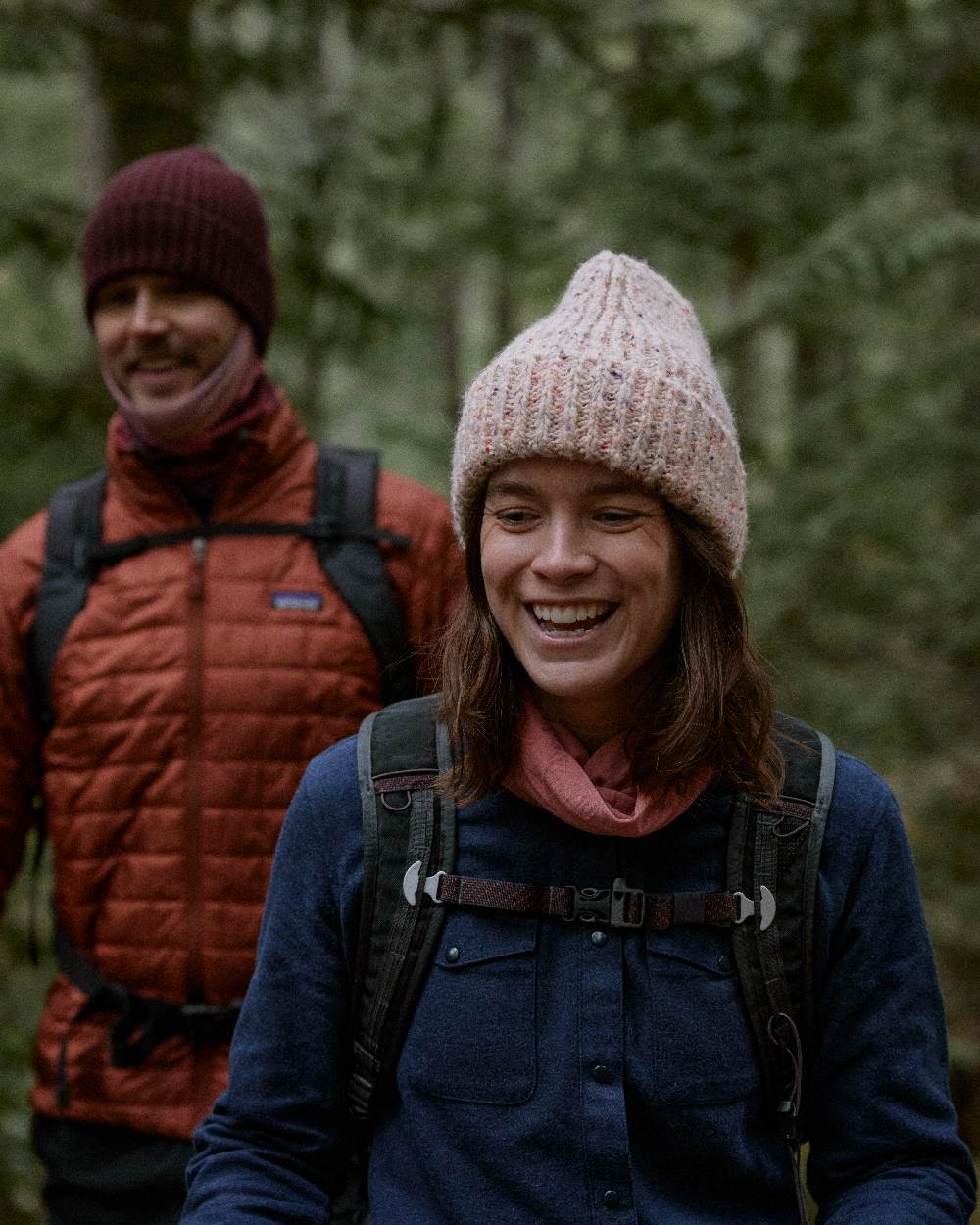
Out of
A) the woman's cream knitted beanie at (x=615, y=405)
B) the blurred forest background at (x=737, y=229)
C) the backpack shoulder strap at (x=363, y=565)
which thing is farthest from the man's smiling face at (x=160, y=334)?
the blurred forest background at (x=737, y=229)

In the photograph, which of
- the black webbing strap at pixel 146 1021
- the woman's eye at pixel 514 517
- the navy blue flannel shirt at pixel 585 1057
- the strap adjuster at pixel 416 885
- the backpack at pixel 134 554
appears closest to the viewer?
→ the navy blue flannel shirt at pixel 585 1057

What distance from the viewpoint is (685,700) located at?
234 cm

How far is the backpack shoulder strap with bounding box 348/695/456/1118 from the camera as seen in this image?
7.29 feet

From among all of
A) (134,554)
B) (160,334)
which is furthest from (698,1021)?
(160,334)

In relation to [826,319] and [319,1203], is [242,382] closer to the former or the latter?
[319,1203]

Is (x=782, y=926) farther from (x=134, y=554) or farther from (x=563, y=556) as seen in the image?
(x=134, y=554)

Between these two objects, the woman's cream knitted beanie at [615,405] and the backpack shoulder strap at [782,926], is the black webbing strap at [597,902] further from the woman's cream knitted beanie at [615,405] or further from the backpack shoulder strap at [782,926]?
the woman's cream knitted beanie at [615,405]

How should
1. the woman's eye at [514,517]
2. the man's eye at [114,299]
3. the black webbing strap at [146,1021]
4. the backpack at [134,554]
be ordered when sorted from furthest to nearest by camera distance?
the man's eye at [114,299] < the backpack at [134,554] < the black webbing strap at [146,1021] < the woman's eye at [514,517]

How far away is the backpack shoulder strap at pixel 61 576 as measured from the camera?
3219 millimetres

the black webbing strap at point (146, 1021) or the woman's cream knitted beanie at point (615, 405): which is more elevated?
the woman's cream knitted beanie at point (615, 405)

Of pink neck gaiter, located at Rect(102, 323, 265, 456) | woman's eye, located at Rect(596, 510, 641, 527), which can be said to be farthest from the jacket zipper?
woman's eye, located at Rect(596, 510, 641, 527)

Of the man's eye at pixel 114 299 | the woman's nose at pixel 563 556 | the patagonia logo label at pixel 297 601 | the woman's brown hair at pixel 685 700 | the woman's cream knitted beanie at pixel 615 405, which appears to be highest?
the man's eye at pixel 114 299

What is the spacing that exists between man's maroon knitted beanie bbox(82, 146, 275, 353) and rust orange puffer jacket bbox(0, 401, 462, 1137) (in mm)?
621

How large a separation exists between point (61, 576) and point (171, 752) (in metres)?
0.56
